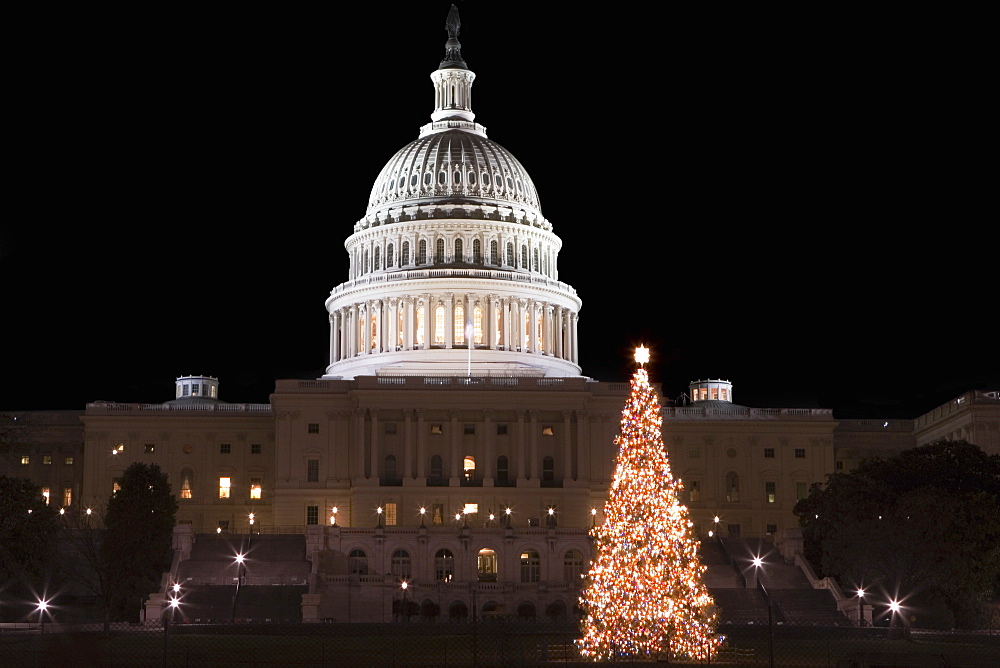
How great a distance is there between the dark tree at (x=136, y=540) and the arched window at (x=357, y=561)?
11029 mm

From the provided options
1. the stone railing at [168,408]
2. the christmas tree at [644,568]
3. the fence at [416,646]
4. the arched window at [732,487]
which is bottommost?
the fence at [416,646]

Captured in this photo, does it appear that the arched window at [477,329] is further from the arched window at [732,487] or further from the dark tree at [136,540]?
the dark tree at [136,540]

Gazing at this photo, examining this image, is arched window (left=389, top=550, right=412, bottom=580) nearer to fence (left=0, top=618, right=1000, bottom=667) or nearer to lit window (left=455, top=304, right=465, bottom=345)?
fence (left=0, top=618, right=1000, bottom=667)

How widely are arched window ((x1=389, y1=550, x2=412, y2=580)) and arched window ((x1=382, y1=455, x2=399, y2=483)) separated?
21481 mm

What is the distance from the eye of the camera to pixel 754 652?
210 feet

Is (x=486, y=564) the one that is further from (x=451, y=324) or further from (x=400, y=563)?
(x=451, y=324)

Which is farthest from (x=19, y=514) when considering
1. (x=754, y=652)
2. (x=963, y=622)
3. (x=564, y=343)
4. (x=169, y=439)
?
(x=564, y=343)

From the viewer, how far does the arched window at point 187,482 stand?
486ft

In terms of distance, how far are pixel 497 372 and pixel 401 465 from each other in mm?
16991

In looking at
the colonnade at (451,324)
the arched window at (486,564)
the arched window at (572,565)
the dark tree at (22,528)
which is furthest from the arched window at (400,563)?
the colonnade at (451,324)

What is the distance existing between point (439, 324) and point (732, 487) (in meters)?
27.5

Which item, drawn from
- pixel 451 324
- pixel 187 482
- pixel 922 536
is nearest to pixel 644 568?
pixel 922 536

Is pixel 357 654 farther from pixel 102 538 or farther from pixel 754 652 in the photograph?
pixel 102 538

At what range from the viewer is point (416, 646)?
6800cm
